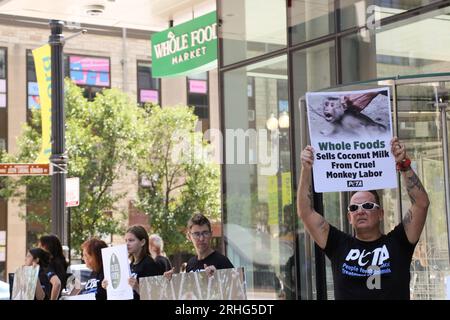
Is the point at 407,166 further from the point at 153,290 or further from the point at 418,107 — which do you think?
the point at 418,107

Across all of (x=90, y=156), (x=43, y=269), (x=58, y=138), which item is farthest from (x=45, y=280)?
(x=90, y=156)

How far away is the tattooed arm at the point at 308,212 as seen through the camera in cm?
523

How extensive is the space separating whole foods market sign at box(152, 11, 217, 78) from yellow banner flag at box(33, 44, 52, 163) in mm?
3559

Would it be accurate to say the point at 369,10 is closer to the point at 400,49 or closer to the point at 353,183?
the point at 400,49

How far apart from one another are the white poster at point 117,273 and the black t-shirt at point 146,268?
0.58 feet

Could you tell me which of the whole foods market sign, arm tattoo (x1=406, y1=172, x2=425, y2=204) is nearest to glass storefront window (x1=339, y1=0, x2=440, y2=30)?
the whole foods market sign

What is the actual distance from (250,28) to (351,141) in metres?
5.74

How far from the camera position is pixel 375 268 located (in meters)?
4.88

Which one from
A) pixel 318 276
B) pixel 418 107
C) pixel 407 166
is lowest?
pixel 318 276

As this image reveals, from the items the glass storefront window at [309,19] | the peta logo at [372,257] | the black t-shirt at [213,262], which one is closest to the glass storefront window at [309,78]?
the glass storefront window at [309,19]

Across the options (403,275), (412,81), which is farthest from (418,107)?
(403,275)

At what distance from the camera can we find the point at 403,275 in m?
4.96
